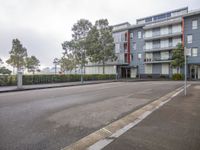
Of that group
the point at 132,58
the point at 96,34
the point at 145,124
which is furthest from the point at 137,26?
the point at 145,124

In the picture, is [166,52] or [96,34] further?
[166,52]

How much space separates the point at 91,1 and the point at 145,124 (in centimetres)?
1848

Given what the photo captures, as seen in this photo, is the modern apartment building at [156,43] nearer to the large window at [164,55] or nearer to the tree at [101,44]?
the large window at [164,55]

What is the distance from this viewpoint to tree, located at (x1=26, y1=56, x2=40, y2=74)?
151ft

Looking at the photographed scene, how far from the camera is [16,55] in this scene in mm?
39531

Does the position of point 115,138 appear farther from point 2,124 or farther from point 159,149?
point 2,124

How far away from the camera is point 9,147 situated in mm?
2863

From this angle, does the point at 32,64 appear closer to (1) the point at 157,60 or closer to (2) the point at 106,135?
(1) the point at 157,60

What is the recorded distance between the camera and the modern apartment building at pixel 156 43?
30641mm

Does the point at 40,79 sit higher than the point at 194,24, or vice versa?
the point at 194,24

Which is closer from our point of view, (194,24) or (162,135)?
(162,135)

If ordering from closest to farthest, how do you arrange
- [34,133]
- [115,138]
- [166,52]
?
[115,138] → [34,133] → [166,52]

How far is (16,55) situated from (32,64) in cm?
954

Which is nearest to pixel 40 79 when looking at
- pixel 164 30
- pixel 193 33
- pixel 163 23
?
pixel 163 23
